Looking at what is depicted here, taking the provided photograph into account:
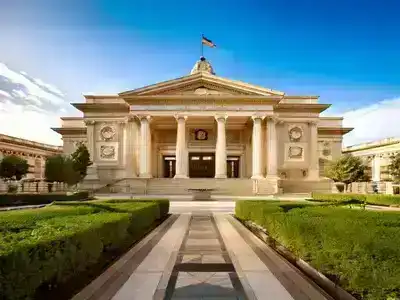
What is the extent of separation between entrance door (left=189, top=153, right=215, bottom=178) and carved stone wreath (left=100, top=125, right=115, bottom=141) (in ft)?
43.1

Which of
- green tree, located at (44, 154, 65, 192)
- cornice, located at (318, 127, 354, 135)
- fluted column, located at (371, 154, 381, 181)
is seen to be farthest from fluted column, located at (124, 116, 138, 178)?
fluted column, located at (371, 154, 381, 181)

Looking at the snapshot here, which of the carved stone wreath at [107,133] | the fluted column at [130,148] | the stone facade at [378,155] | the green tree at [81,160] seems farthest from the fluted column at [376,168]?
the green tree at [81,160]

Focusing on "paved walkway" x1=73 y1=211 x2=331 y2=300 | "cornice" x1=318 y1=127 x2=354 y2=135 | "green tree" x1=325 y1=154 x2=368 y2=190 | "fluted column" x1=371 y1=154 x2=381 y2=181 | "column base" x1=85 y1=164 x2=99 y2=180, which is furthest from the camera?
"fluted column" x1=371 y1=154 x2=381 y2=181

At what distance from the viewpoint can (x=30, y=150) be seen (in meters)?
72.3

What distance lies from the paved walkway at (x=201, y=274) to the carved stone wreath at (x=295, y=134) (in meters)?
47.5

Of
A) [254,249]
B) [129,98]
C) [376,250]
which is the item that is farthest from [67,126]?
[376,250]

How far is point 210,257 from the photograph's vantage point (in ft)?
31.0

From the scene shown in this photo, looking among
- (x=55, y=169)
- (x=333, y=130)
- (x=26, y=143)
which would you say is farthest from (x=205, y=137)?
(x=26, y=143)

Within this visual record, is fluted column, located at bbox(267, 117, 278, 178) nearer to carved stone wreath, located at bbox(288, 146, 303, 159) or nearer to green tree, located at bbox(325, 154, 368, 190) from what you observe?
carved stone wreath, located at bbox(288, 146, 303, 159)

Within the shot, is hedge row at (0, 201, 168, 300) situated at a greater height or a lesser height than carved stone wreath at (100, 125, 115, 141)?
lesser

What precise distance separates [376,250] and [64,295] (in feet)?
16.2

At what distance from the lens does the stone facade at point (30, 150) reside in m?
64.4

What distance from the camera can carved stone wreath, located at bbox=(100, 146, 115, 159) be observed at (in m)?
56.8

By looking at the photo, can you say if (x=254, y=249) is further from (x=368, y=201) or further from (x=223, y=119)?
(x=223, y=119)
